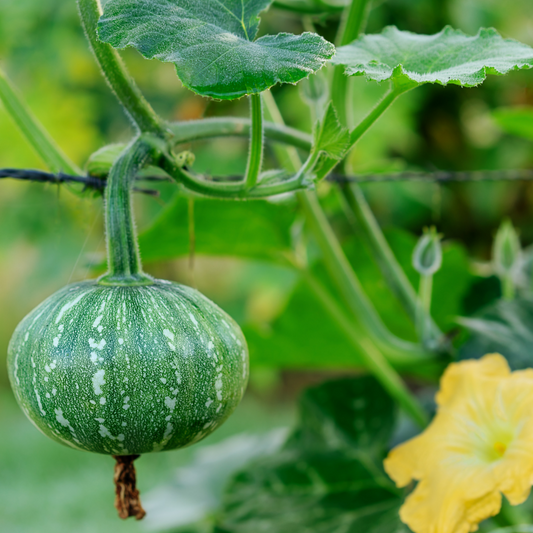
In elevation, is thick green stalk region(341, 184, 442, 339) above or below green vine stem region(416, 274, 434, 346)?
above

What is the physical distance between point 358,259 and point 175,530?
0.69 meters

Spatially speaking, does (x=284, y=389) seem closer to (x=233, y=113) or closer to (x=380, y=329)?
(x=233, y=113)

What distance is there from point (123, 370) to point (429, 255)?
Result: 41 cm

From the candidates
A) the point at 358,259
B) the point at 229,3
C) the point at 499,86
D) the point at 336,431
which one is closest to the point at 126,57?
the point at 499,86

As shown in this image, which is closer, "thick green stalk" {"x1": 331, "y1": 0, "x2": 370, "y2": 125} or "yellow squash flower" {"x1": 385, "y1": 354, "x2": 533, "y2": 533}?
"yellow squash flower" {"x1": 385, "y1": 354, "x2": 533, "y2": 533}

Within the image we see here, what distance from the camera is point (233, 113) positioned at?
253 cm

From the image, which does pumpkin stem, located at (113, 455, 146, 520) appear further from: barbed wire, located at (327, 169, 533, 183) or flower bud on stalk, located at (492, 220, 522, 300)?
flower bud on stalk, located at (492, 220, 522, 300)

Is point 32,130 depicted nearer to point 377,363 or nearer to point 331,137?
point 331,137

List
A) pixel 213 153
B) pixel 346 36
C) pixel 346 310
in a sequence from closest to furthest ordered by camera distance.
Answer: pixel 346 36 < pixel 346 310 < pixel 213 153

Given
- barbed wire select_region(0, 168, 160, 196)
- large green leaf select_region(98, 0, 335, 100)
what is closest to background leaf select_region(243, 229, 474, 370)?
barbed wire select_region(0, 168, 160, 196)

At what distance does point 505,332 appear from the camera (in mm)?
746

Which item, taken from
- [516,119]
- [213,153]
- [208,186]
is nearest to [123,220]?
[208,186]

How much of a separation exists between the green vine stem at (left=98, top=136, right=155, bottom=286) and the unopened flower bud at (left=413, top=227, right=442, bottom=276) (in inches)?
13.8

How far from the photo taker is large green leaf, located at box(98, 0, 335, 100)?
39cm
